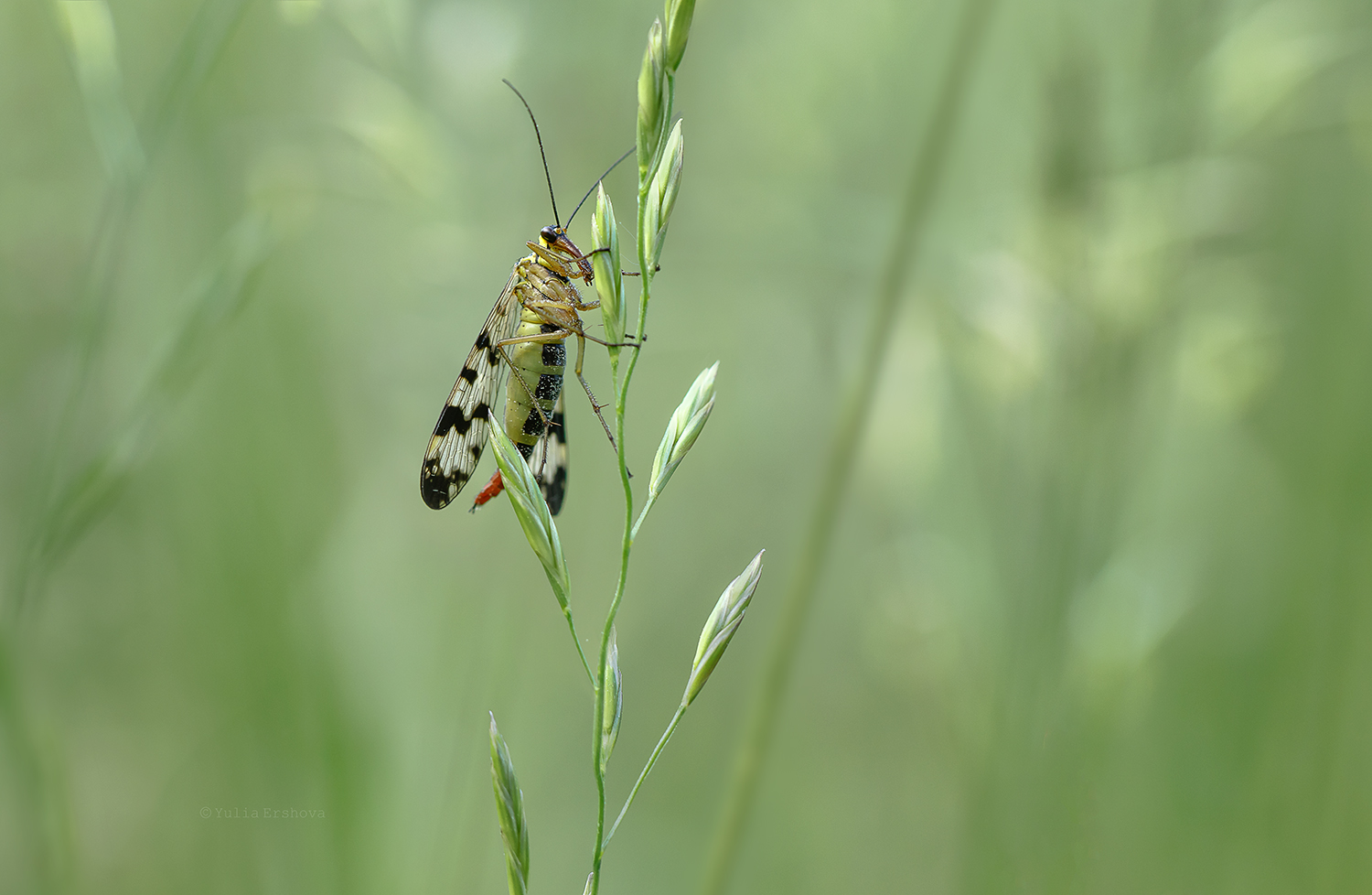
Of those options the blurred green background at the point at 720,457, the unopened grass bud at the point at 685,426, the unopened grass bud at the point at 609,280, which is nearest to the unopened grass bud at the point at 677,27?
the unopened grass bud at the point at 609,280

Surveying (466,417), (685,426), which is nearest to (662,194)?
(685,426)

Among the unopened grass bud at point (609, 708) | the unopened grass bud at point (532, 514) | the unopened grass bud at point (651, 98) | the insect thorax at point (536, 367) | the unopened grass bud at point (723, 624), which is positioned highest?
the insect thorax at point (536, 367)

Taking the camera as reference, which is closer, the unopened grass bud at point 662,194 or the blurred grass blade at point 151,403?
the unopened grass bud at point 662,194

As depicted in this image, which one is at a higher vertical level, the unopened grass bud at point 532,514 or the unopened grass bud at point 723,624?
the unopened grass bud at point 532,514

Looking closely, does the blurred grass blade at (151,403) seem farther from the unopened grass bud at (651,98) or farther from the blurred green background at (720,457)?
the unopened grass bud at (651,98)

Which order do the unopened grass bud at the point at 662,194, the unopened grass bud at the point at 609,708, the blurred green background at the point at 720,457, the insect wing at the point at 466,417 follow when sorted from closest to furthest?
the unopened grass bud at the point at 609,708, the unopened grass bud at the point at 662,194, the blurred green background at the point at 720,457, the insect wing at the point at 466,417

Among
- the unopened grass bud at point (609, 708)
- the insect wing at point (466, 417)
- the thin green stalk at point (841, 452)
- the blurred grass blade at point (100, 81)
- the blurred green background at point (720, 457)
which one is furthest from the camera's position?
the insect wing at point (466, 417)

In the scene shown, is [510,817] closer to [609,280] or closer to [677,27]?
[609,280]
